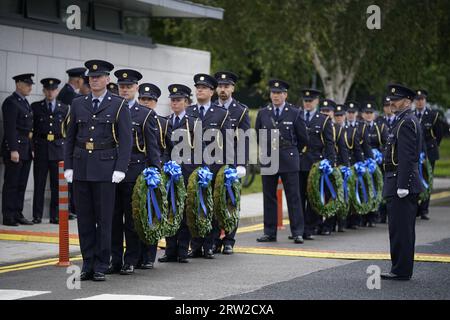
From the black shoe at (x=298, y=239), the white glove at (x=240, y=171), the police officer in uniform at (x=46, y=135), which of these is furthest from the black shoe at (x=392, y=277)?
the police officer in uniform at (x=46, y=135)

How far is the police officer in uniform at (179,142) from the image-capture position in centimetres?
1398

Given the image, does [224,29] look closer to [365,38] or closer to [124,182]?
[365,38]

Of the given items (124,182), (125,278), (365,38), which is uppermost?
(365,38)

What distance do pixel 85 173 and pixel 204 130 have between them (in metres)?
2.71

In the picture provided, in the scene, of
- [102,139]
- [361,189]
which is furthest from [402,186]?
[361,189]

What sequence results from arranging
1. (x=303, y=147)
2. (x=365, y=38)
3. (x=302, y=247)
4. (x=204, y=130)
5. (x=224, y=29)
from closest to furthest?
1. (x=204, y=130)
2. (x=302, y=247)
3. (x=303, y=147)
4. (x=365, y=38)
5. (x=224, y=29)

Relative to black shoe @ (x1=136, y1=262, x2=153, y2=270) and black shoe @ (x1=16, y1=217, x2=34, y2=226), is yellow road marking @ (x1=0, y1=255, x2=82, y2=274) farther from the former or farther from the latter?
black shoe @ (x1=16, y1=217, x2=34, y2=226)

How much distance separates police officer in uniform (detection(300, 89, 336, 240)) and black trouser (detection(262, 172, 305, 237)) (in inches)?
28.6

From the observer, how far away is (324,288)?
1142cm

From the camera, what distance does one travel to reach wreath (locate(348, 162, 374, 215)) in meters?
18.4

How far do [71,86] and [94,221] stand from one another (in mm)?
6906

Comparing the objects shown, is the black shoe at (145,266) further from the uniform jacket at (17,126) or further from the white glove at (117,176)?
the uniform jacket at (17,126)

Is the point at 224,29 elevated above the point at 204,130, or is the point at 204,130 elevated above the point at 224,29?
the point at 224,29

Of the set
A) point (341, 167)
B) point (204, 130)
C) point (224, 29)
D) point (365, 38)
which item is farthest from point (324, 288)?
point (224, 29)
